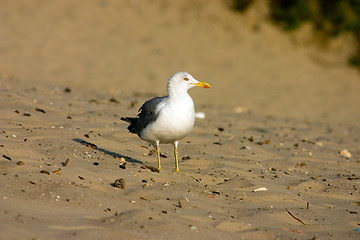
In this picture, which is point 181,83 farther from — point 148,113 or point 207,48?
point 207,48

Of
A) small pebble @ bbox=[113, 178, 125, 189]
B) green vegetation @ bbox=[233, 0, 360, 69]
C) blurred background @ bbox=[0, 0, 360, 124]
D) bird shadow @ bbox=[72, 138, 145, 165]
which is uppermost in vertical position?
green vegetation @ bbox=[233, 0, 360, 69]

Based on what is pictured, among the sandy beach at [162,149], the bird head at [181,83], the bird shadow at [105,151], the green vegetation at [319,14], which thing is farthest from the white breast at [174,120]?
the green vegetation at [319,14]

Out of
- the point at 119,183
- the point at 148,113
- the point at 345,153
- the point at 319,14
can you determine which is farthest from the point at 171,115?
the point at 319,14

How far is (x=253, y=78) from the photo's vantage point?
1827 centimetres

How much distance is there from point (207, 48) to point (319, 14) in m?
4.28

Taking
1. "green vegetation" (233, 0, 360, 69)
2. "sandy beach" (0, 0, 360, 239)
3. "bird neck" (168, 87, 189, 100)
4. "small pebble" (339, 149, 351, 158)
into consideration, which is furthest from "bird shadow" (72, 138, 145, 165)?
"green vegetation" (233, 0, 360, 69)

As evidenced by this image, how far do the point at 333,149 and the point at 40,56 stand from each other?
411 inches

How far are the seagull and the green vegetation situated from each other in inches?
589

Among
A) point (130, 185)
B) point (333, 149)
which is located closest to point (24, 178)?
point (130, 185)

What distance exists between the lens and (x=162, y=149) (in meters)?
7.98

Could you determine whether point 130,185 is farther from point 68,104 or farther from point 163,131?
point 68,104

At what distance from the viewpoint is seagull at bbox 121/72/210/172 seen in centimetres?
633

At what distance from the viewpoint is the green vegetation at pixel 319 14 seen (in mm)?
20766

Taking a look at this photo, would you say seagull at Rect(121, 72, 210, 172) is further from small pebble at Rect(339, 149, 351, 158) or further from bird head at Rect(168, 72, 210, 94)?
small pebble at Rect(339, 149, 351, 158)
